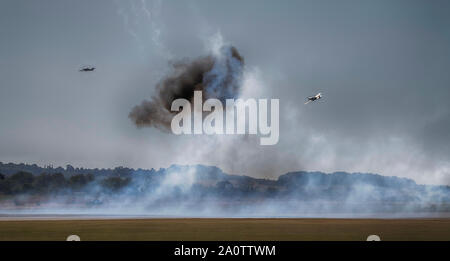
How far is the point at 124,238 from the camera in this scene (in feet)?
268

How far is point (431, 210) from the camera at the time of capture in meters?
167
